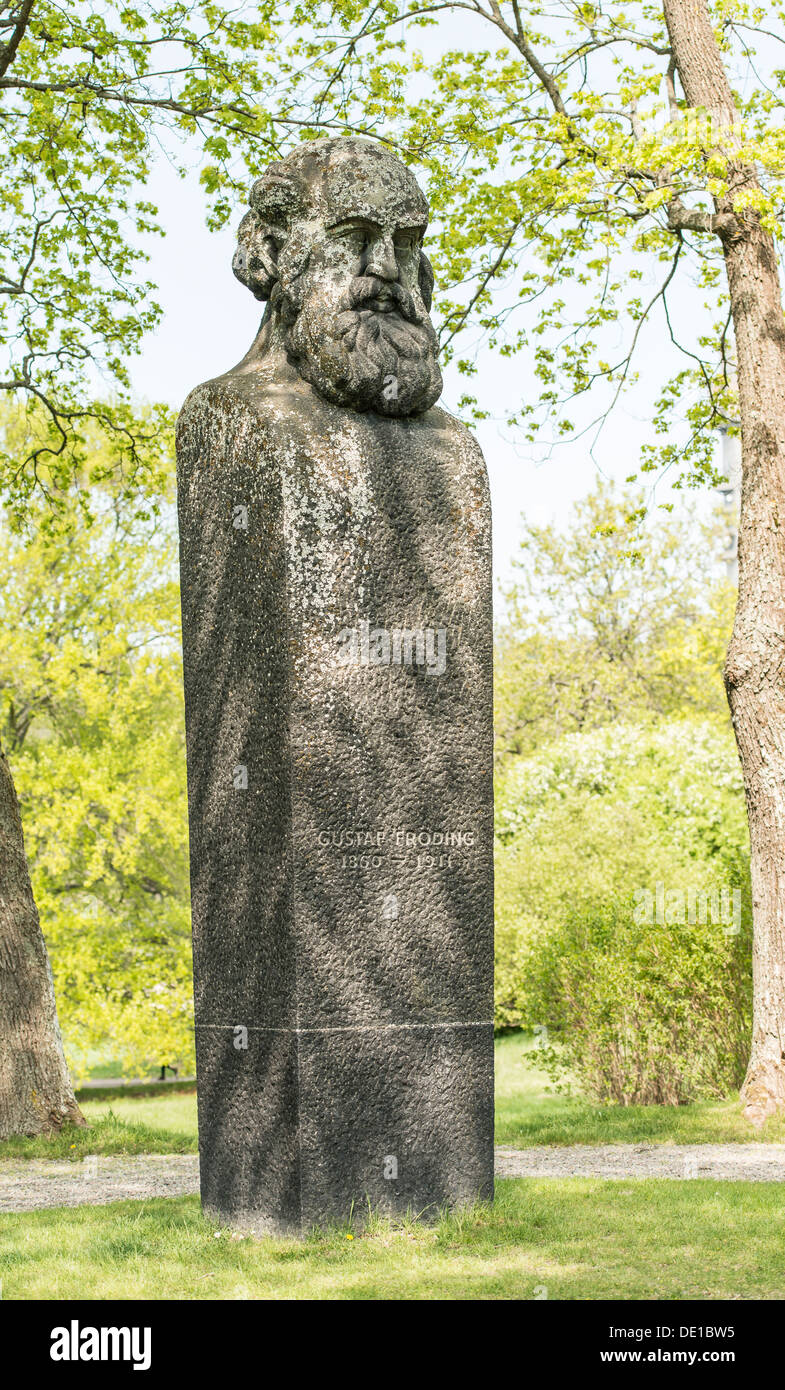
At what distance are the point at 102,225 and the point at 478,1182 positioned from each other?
10403 mm

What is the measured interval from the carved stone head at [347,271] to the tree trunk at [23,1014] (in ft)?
16.1

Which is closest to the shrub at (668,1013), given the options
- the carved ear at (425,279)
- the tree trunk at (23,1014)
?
the tree trunk at (23,1014)

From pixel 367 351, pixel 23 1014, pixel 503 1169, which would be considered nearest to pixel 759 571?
pixel 503 1169

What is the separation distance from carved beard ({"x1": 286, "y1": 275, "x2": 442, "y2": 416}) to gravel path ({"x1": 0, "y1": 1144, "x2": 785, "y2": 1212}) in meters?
3.83

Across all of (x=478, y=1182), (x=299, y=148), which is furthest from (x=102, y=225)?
(x=478, y=1182)

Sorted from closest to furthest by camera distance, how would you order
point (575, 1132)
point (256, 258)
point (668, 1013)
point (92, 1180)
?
point (256, 258) < point (92, 1180) < point (575, 1132) < point (668, 1013)

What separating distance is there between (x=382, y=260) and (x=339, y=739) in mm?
2051

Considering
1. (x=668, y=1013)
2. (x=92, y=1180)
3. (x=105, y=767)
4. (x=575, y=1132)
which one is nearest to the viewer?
(x=92, y=1180)

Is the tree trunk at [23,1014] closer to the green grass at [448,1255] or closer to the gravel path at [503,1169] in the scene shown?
the gravel path at [503,1169]

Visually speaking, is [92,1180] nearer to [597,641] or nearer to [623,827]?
[623,827]

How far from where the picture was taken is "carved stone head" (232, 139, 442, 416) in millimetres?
5621

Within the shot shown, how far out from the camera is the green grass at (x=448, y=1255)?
4523mm

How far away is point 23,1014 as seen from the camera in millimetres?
9547
